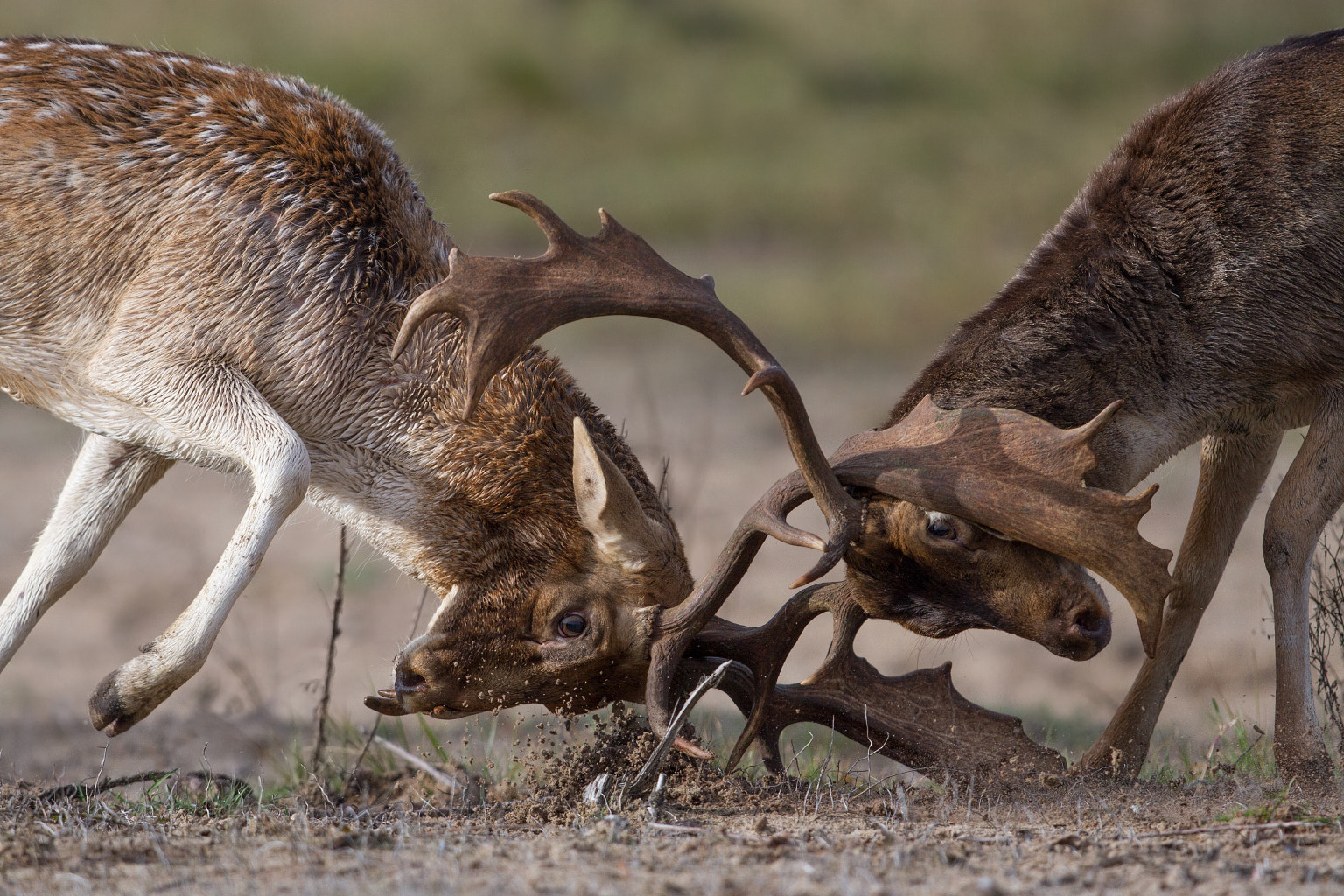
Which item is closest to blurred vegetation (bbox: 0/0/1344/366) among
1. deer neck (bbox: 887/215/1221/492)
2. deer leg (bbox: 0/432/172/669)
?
deer neck (bbox: 887/215/1221/492)

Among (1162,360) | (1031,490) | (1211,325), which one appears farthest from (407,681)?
(1211,325)

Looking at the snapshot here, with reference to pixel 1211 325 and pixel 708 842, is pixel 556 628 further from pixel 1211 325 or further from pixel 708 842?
pixel 1211 325

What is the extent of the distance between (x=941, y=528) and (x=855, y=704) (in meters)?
0.76

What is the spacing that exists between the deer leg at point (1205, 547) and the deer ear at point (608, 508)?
2.33 meters

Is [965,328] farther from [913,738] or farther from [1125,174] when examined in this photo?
[913,738]

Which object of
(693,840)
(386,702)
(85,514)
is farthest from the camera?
(85,514)

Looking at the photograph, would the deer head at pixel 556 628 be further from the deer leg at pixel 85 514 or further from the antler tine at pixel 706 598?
the deer leg at pixel 85 514

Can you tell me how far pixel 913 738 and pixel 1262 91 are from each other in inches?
115

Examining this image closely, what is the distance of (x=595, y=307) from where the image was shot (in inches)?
192

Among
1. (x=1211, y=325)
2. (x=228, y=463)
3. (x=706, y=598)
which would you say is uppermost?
(x=1211, y=325)

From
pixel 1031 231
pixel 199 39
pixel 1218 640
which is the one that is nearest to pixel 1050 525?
pixel 1218 640

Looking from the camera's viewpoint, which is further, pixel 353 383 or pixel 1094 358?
pixel 1094 358

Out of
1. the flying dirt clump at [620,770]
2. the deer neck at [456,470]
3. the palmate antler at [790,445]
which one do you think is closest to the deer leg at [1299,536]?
the palmate antler at [790,445]

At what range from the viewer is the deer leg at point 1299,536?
539cm
